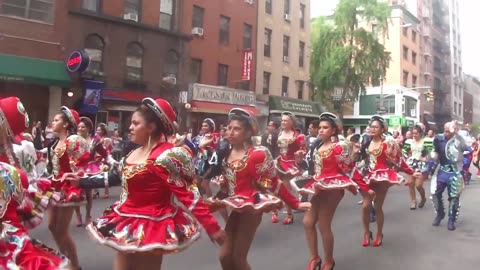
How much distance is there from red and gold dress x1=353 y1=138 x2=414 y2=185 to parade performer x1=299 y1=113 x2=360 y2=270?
1.34m

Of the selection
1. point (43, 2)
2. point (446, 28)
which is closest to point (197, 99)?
point (43, 2)

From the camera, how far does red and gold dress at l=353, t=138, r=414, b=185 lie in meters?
7.37

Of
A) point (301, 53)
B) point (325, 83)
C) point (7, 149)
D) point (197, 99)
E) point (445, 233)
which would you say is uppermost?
point (301, 53)

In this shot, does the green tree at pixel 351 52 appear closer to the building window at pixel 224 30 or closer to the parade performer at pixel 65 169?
the building window at pixel 224 30

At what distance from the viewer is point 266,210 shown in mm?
4621

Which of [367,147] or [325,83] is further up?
[325,83]

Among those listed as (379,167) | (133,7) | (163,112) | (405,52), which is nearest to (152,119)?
(163,112)

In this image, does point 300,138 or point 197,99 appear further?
point 197,99

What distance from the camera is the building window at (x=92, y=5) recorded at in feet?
71.2

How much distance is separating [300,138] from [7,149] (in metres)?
7.01

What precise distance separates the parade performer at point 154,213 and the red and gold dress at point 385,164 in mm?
4494

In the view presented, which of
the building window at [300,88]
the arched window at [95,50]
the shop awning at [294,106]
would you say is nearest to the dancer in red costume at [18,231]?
the arched window at [95,50]

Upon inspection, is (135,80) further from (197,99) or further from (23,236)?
(23,236)

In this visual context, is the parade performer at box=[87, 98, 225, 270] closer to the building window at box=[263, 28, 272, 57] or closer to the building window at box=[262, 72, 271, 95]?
the building window at box=[262, 72, 271, 95]
